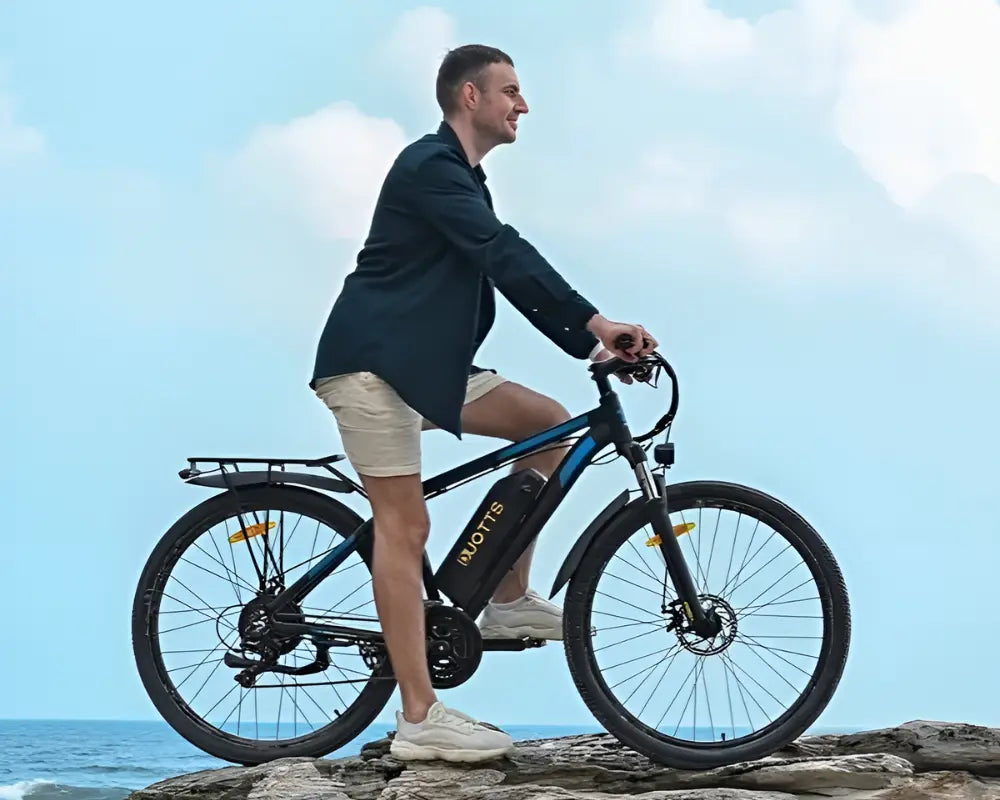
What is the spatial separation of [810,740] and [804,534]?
0.79m

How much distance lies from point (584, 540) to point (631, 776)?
2.31 feet

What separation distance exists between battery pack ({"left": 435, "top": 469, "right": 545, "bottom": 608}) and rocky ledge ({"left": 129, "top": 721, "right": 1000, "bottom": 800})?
530 millimetres

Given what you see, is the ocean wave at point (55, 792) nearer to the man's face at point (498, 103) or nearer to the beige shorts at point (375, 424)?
the beige shorts at point (375, 424)

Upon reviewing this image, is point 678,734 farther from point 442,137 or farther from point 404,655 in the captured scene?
point 442,137

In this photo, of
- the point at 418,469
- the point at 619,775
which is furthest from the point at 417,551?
the point at 619,775

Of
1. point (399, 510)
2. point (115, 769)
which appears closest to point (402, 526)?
point (399, 510)

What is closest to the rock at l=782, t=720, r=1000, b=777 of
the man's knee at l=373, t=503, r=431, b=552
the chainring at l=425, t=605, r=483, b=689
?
the chainring at l=425, t=605, r=483, b=689

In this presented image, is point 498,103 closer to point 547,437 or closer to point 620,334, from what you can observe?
point 620,334

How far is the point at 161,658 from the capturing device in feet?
15.0

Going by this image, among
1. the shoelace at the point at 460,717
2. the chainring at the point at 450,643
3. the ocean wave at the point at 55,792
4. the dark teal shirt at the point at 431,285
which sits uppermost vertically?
the dark teal shirt at the point at 431,285

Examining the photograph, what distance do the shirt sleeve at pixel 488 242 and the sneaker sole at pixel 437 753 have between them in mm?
1263

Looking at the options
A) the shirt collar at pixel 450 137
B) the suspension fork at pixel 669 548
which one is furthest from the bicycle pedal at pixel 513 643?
the shirt collar at pixel 450 137

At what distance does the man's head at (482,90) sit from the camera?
13.5 feet

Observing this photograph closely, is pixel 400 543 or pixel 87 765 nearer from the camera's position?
pixel 400 543
